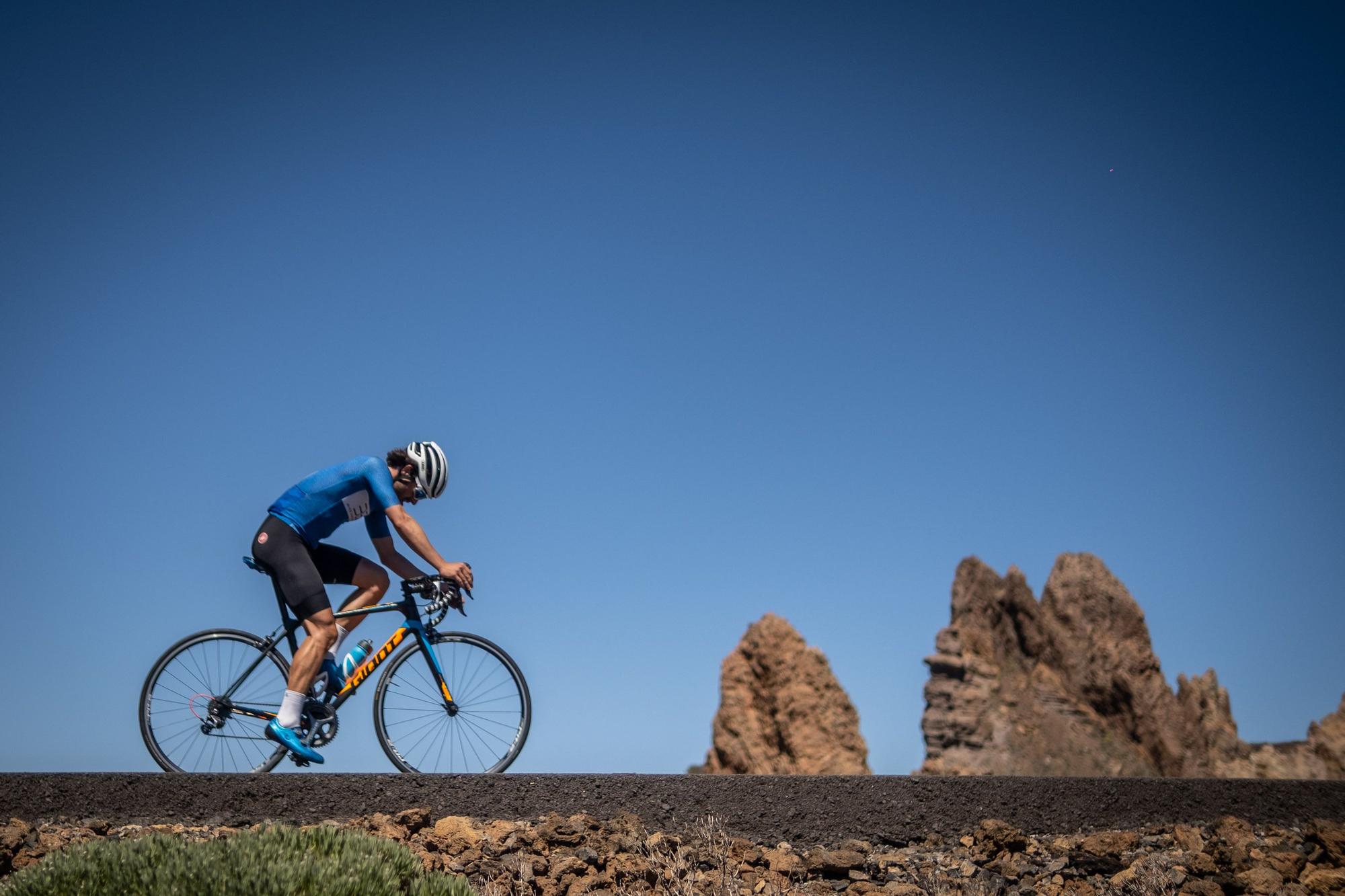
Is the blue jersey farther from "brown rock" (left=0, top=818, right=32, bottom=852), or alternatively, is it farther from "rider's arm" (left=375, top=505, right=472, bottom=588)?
"brown rock" (left=0, top=818, right=32, bottom=852)

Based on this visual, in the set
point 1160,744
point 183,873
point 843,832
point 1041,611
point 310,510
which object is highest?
point 1041,611

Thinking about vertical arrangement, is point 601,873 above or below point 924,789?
below

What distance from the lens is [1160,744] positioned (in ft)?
127

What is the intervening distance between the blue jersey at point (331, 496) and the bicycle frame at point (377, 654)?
1.48 ft

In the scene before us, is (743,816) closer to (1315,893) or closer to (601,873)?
(601,873)

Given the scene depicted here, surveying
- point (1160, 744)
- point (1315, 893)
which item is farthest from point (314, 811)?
point (1160, 744)

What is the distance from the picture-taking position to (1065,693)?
41.8m

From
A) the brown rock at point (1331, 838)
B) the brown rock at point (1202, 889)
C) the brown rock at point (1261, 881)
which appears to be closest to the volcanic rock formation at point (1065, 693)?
the brown rock at point (1331, 838)

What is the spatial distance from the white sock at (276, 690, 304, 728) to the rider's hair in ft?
5.29

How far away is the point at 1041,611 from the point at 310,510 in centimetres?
4112

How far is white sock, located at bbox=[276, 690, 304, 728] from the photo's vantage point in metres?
6.68

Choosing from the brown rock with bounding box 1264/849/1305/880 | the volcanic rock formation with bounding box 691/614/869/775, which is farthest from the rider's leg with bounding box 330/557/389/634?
the volcanic rock formation with bounding box 691/614/869/775

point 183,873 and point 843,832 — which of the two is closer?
A: point 183,873

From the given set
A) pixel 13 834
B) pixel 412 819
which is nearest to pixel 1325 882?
pixel 412 819
